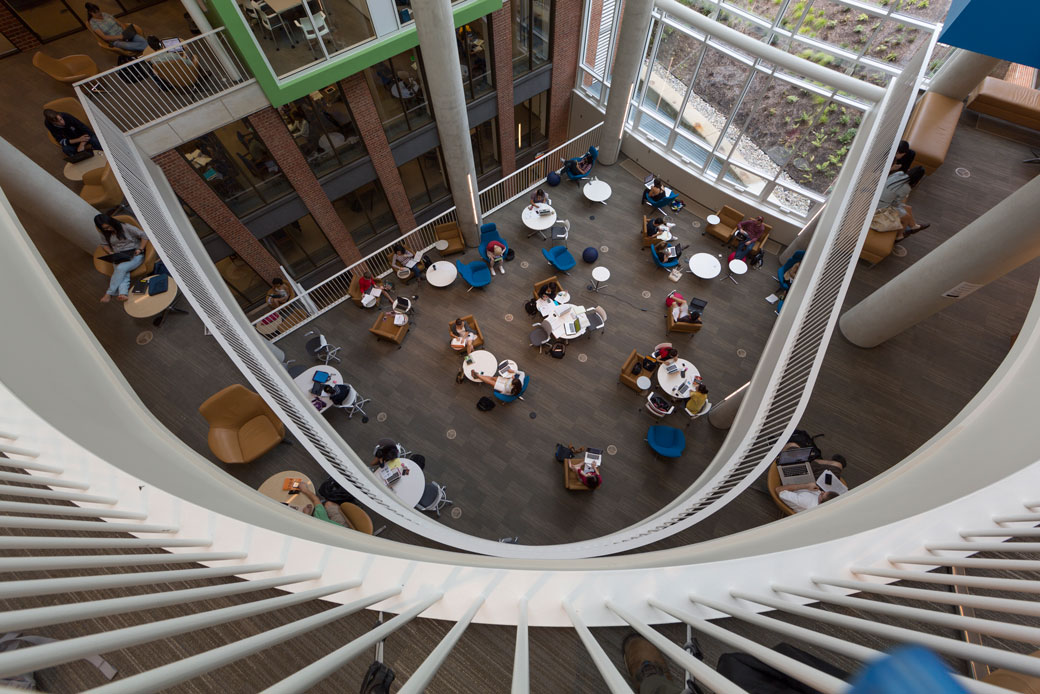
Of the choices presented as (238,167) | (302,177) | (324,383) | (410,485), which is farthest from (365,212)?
(410,485)

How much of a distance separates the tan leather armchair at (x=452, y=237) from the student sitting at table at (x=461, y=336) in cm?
219

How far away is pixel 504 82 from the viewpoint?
11.0m

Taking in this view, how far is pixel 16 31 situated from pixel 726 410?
1634cm

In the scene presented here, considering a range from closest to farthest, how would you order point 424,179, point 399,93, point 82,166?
point 82,166
point 399,93
point 424,179

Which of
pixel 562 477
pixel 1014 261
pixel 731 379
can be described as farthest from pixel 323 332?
pixel 1014 261

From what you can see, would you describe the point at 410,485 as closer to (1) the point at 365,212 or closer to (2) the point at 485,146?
(1) the point at 365,212

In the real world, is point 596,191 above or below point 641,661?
below

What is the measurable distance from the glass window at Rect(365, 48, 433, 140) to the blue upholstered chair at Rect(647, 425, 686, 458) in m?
8.33

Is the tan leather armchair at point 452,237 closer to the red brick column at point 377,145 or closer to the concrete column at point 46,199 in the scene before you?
the red brick column at point 377,145

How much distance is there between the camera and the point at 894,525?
7.45ft

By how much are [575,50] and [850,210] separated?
804 centimetres

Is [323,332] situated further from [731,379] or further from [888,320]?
[888,320]

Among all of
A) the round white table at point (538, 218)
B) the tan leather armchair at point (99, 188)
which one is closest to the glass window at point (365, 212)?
the round white table at point (538, 218)

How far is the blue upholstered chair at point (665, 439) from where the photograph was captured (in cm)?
808
